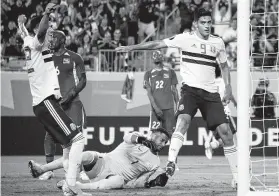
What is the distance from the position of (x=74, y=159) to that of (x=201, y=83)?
6.73 feet

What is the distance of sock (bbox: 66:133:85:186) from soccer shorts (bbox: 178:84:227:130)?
158 centimetres

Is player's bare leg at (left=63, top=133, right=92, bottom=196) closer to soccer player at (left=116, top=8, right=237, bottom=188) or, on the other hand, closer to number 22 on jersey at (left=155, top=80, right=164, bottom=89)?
soccer player at (left=116, top=8, right=237, bottom=188)

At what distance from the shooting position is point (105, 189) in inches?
382

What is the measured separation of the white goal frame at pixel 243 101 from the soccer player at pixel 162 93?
6576 mm

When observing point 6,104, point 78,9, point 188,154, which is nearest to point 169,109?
point 188,154

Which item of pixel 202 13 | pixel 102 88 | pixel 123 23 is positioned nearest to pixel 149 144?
Answer: pixel 202 13

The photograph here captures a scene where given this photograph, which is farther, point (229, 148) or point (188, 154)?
point (188, 154)

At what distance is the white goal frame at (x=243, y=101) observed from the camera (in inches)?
308

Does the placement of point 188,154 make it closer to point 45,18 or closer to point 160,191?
point 160,191

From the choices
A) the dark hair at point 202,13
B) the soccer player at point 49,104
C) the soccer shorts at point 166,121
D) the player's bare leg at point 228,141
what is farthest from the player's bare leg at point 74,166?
the soccer shorts at point 166,121

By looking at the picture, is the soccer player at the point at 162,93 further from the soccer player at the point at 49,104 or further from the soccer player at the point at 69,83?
the soccer player at the point at 49,104

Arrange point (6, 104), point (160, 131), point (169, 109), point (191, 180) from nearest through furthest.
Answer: point (160, 131), point (191, 180), point (169, 109), point (6, 104)

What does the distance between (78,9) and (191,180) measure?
372 inches

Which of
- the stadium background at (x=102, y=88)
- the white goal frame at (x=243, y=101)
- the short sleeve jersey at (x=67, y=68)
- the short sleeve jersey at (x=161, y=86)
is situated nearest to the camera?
the white goal frame at (x=243, y=101)
